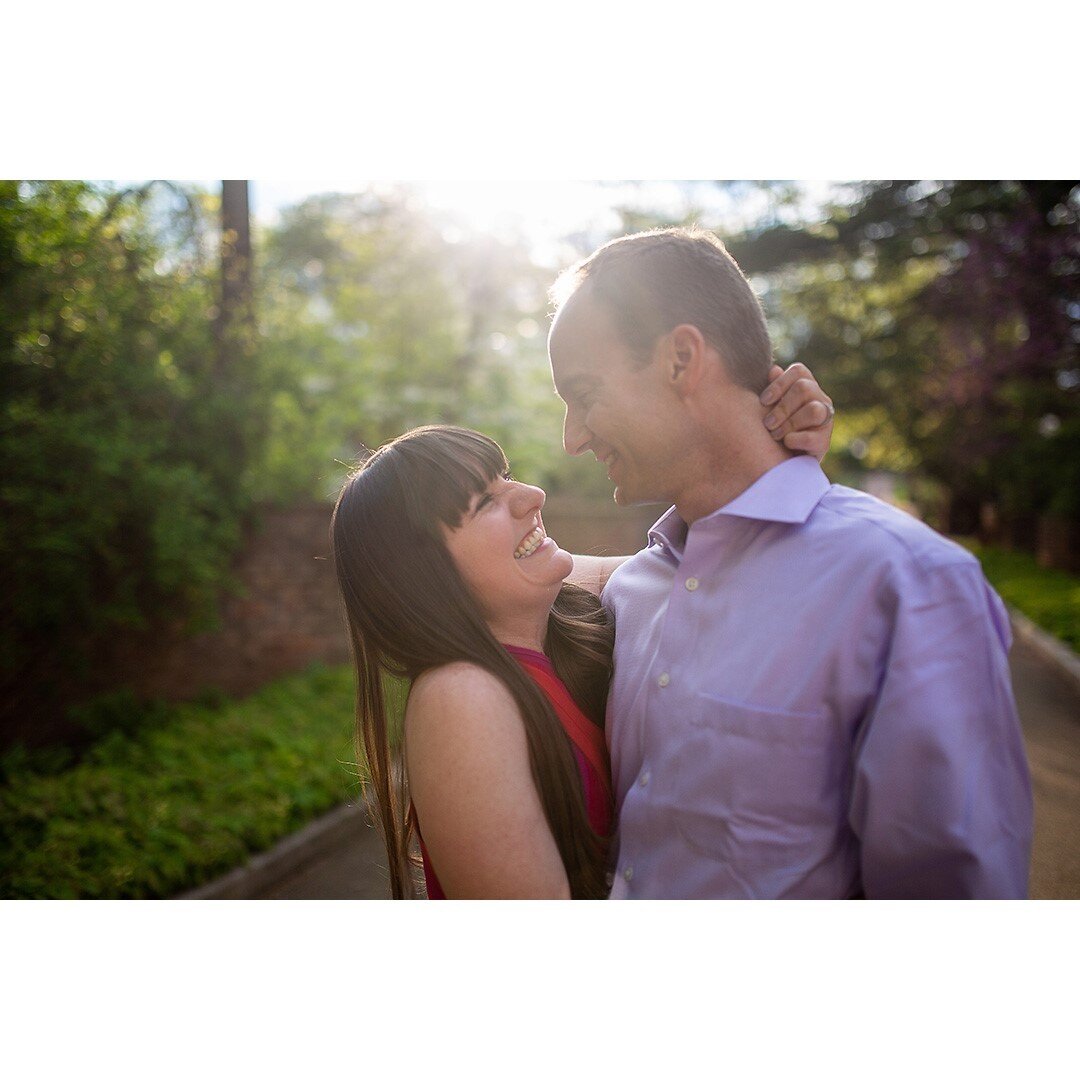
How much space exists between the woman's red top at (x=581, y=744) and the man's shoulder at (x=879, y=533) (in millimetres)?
518

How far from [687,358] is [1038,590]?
Result: 30.2ft

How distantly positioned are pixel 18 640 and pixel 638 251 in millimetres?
4711

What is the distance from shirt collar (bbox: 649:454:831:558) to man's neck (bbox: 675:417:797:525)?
2cm

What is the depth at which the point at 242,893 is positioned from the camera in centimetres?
346

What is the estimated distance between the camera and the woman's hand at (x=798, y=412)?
59.5 inches

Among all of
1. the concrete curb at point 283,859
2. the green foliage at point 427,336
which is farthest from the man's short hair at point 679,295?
the green foliage at point 427,336

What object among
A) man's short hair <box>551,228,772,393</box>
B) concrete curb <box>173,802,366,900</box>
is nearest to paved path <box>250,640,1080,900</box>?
concrete curb <box>173,802,366,900</box>

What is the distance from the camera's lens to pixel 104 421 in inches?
200

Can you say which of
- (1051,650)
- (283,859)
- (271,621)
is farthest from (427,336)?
(283,859)

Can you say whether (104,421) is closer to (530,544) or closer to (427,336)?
(530,544)

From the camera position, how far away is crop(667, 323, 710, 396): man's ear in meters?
1.50

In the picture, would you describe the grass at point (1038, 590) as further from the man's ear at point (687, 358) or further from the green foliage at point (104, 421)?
the man's ear at point (687, 358)

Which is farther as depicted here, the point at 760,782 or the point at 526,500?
the point at 526,500
